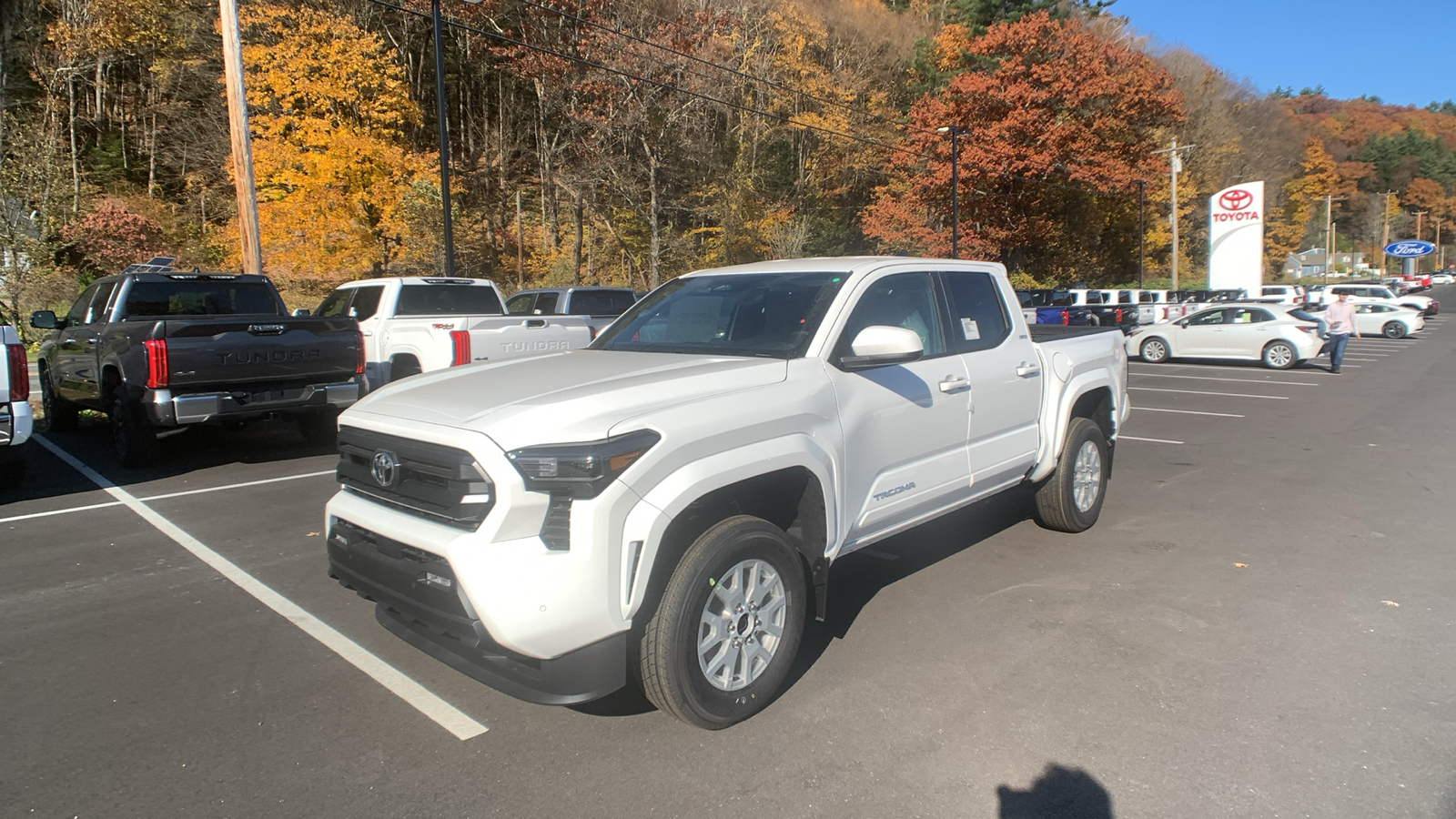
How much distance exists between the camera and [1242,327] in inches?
776

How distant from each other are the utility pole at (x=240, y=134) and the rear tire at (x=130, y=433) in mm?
5659

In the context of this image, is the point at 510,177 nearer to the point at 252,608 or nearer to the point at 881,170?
the point at 881,170

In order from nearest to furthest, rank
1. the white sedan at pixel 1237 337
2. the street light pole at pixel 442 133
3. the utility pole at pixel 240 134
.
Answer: the utility pole at pixel 240 134, the street light pole at pixel 442 133, the white sedan at pixel 1237 337

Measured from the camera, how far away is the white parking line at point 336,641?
11.9 ft

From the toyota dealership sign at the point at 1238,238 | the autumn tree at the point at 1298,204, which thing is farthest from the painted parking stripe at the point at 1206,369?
the autumn tree at the point at 1298,204

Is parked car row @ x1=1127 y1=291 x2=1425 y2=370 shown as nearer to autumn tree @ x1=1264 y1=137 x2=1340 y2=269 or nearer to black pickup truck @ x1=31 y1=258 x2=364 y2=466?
black pickup truck @ x1=31 y1=258 x2=364 y2=466

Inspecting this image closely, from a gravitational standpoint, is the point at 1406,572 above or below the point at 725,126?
below

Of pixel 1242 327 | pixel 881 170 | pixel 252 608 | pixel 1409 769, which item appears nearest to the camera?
pixel 1409 769

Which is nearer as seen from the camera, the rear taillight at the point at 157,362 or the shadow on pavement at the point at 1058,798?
the shadow on pavement at the point at 1058,798

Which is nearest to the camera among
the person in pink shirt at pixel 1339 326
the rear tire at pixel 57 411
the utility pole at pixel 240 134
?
the rear tire at pixel 57 411

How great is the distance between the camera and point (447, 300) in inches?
477

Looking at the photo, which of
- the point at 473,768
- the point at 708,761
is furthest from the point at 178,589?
the point at 708,761

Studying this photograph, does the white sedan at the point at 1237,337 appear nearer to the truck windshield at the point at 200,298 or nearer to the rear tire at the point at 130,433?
the truck windshield at the point at 200,298

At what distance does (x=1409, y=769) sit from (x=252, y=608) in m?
5.36
